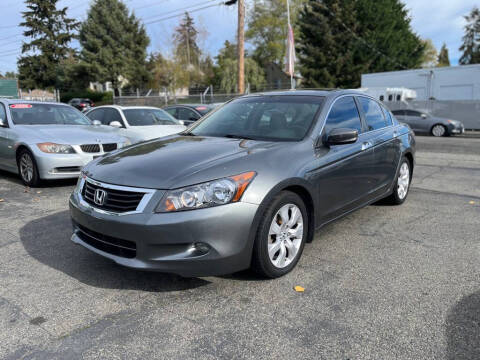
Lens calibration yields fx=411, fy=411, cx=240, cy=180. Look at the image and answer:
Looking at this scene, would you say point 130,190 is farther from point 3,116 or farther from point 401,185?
point 3,116

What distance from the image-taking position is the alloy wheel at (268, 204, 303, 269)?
3.25 m

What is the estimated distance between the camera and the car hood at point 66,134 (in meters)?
6.78

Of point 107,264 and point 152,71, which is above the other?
point 152,71

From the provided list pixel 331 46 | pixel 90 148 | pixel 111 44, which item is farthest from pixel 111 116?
pixel 111 44

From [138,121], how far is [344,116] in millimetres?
6097

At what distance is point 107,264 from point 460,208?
466 cm

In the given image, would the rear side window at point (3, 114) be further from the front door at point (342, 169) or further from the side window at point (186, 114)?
the front door at point (342, 169)

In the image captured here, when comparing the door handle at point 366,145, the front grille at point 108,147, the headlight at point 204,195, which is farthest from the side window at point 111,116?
the headlight at point 204,195

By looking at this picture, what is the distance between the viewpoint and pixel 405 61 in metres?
39.8

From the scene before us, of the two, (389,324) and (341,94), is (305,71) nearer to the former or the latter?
(341,94)

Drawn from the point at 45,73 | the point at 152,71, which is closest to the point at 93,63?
the point at 152,71

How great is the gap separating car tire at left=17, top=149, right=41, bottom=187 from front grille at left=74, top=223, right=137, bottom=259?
387 cm

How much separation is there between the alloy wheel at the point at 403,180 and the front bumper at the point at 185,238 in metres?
3.35

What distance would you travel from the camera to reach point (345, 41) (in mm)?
36375
